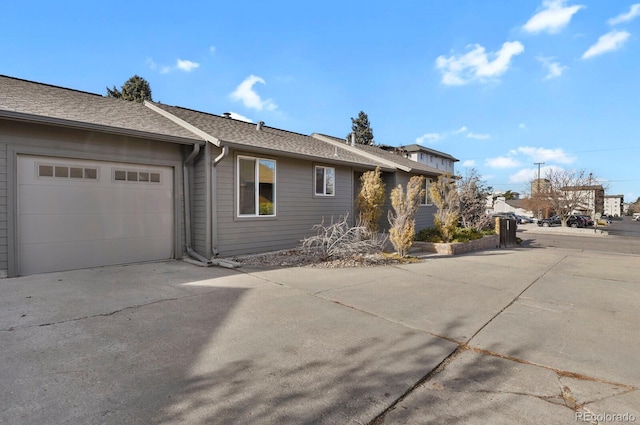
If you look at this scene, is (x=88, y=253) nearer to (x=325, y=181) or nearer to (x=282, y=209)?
(x=282, y=209)

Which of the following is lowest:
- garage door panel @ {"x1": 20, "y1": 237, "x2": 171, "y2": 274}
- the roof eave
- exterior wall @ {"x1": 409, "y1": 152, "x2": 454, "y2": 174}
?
garage door panel @ {"x1": 20, "y1": 237, "x2": 171, "y2": 274}

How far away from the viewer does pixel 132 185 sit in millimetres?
7199

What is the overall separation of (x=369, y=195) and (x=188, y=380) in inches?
315

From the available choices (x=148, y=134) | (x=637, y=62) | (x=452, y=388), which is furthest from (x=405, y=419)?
(x=637, y=62)

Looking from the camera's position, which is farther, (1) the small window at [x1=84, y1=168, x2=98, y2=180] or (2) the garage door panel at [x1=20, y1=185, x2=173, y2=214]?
(1) the small window at [x1=84, y1=168, x2=98, y2=180]

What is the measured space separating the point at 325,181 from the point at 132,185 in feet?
18.7

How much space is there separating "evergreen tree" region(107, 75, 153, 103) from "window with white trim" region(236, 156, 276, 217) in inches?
866

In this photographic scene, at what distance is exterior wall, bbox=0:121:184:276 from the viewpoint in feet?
18.4

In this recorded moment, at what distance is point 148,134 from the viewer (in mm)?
6887

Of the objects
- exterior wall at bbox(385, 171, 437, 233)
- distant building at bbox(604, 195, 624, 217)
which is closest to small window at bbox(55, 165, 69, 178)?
exterior wall at bbox(385, 171, 437, 233)

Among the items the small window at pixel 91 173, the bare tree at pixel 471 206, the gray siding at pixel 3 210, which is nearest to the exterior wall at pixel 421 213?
the bare tree at pixel 471 206

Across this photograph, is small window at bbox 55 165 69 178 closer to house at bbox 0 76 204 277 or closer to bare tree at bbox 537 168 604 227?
house at bbox 0 76 204 277

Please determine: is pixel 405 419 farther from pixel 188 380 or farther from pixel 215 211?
pixel 215 211

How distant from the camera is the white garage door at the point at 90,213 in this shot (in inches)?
235
